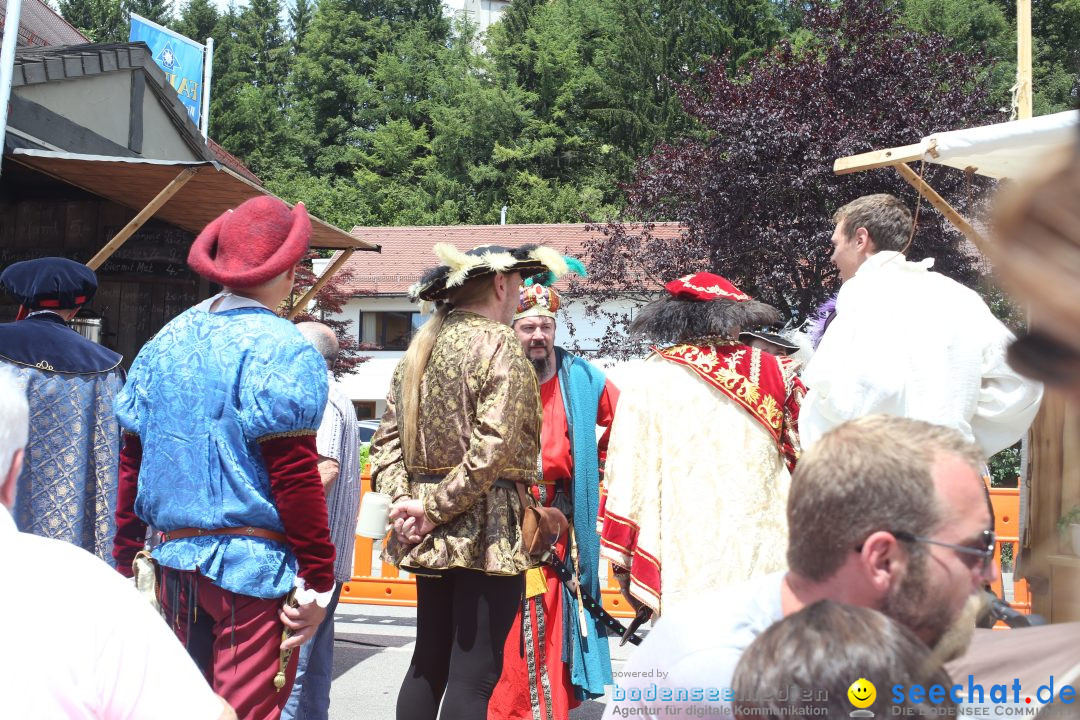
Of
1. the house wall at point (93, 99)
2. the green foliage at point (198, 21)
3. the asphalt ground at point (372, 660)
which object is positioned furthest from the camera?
the green foliage at point (198, 21)

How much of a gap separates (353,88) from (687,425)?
55.1 meters

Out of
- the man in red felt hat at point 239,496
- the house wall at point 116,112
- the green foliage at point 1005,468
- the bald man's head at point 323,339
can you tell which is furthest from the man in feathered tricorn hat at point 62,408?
the green foliage at point 1005,468

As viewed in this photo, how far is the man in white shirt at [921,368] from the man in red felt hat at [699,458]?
11.9 inches

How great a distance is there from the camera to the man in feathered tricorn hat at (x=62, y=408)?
3965 millimetres

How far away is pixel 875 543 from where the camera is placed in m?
1.53

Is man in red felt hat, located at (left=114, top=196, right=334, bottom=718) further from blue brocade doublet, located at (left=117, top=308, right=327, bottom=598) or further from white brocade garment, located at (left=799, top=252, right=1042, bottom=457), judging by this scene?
white brocade garment, located at (left=799, top=252, right=1042, bottom=457)

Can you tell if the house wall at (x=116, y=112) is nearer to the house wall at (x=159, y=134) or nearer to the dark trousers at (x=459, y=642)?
the house wall at (x=159, y=134)

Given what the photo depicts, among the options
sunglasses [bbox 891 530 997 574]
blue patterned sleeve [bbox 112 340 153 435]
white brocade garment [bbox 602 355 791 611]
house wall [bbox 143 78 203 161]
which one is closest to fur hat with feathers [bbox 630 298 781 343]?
white brocade garment [bbox 602 355 791 611]

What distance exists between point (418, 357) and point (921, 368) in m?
1.69

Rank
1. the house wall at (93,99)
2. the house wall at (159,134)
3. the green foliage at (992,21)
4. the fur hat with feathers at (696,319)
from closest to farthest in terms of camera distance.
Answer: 1. the fur hat with feathers at (696,319)
2. the house wall at (93,99)
3. the house wall at (159,134)
4. the green foliage at (992,21)

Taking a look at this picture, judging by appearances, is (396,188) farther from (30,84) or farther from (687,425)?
(687,425)

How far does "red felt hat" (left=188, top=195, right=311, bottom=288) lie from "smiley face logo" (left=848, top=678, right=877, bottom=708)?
210cm

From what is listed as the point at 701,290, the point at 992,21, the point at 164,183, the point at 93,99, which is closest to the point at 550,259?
the point at 701,290

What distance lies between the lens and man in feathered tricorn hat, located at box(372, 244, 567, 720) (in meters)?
3.42
